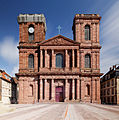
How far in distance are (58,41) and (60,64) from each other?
565cm

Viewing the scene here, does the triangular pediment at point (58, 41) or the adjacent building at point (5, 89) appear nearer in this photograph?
the triangular pediment at point (58, 41)

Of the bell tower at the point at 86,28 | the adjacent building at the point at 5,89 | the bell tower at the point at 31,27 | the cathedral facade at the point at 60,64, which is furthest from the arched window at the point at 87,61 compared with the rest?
the adjacent building at the point at 5,89

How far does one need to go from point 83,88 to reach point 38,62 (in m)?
12.7

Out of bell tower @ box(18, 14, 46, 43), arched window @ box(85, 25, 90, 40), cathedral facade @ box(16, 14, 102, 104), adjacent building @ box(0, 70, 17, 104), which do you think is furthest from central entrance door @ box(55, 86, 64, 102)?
arched window @ box(85, 25, 90, 40)

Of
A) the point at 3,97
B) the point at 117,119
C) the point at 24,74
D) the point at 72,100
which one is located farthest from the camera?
the point at 3,97

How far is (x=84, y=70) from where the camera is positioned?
144 ft

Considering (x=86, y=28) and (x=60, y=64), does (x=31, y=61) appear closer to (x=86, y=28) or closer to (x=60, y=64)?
(x=60, y=64)

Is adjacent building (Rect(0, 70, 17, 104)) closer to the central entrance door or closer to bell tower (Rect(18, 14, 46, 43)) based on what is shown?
bell tower (Rect(18, 14, 46, 43))

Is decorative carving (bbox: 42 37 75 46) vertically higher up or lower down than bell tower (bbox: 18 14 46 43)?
lower down

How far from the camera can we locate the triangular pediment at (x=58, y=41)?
43531 mm

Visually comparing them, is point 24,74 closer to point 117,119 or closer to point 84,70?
point 84,70

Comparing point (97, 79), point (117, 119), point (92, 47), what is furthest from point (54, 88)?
point (117, 119)

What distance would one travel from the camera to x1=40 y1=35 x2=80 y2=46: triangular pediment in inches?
1714

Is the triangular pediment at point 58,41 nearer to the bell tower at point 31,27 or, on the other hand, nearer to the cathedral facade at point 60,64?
the cathedral facade at point 60,64
